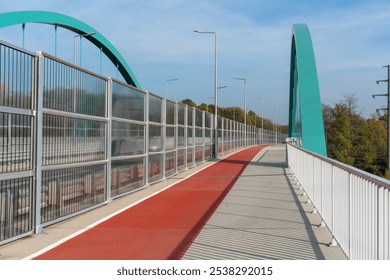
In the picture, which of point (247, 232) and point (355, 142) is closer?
point (247, 232)

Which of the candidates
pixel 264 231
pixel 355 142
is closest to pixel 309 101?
pixel 264 231

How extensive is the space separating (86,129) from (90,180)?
103cm

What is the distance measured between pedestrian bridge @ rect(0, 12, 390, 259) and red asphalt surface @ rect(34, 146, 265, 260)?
2cm

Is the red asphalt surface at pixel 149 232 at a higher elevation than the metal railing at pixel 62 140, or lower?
lower

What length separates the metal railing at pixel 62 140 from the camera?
6461 millimetres

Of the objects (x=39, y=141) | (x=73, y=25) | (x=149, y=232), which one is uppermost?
(x=73, y=25)

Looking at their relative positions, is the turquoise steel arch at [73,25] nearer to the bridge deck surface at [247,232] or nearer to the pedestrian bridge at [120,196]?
the pedestrian bridge at [120,196]

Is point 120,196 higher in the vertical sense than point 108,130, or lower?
lower

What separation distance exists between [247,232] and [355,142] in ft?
210

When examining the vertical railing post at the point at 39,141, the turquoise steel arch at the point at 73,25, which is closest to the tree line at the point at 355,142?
the turquoise steel arch at the point at 73,25

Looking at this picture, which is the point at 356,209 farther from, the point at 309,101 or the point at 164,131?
the point at 309,101

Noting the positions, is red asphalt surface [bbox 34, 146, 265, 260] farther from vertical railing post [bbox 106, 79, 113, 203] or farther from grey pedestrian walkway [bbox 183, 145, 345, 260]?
vertical railing post [bbox 106, 79, 113, 203]

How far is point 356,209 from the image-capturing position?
4973mm

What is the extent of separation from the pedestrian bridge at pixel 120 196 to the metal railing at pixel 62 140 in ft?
0.07
